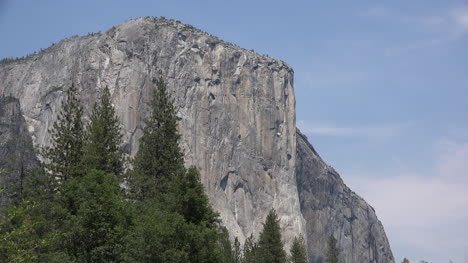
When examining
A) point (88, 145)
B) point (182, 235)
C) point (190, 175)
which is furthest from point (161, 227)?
point (88, 145)

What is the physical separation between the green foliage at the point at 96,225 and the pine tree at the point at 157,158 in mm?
16187

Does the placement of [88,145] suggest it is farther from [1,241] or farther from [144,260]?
[1,241]

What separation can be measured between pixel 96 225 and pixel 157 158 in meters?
23.9

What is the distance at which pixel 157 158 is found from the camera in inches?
3132

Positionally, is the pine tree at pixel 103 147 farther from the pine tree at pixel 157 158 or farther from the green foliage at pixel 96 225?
Answer: the green foliage at pixel 96 225

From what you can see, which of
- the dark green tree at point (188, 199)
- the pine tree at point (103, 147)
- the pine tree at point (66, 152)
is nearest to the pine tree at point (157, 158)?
the pine tree at point (103, 147)

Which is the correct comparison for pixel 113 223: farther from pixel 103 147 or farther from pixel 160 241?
pixel 103 147

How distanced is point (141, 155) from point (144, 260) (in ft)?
88.5

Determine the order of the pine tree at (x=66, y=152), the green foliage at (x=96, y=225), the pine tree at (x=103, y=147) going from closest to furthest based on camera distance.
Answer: the green foliage at (x=96, y=225) < the pine tree at (x=66, y=152) < the pine tree at (x=103, y=147)

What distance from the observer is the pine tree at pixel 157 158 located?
76375 mm

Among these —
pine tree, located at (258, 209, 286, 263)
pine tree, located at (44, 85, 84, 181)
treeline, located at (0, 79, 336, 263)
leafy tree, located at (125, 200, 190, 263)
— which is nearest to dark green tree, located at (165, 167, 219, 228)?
treeline, located at (0, 79, 336, 263)

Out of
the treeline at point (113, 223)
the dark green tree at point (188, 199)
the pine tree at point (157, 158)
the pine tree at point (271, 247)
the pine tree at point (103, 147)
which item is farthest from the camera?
the pine tree at point (271, 247)

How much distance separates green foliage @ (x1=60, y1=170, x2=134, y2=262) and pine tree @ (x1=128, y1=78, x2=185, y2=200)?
16.2 meters

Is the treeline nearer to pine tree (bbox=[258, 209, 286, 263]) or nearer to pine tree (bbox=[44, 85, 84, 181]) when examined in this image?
pine tree (bbox=[44, 85, 84, 181])
